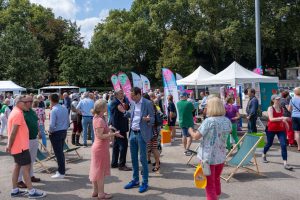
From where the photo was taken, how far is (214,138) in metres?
4.85

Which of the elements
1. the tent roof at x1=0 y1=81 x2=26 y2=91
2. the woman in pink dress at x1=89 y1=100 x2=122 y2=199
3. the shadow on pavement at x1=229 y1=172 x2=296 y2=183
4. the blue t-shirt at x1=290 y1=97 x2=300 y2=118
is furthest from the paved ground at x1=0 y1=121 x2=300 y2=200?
the tent roof at x1=0 y1=81 x2=26 y2=91

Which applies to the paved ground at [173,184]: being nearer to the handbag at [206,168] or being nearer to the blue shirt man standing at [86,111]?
the handbag at [206,168]

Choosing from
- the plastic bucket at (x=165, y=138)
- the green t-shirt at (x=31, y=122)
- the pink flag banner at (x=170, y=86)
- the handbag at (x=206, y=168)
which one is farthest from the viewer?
the pink flag banner at (x=170, y=86)

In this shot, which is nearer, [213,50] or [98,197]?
[98,197]

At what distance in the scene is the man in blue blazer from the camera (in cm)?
637

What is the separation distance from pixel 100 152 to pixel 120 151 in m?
2.29

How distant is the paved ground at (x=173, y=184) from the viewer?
6.15m

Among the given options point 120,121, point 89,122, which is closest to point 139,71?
point 89,122

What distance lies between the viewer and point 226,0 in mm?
41625

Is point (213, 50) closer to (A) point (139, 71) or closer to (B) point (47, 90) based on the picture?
(A) point (139, 71)

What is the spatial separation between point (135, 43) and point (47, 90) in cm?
1305

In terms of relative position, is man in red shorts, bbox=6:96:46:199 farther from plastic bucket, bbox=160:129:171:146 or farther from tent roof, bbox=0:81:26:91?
tent roof, bbox=0:81:26:91

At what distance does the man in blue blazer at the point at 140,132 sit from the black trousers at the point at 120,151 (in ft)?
4.74

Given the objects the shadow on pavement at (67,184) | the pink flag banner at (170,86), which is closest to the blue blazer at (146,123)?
the shadow on pavement at (67,184)
